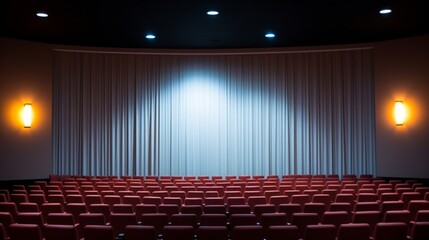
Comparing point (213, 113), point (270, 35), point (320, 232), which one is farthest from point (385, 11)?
point (320, 232)

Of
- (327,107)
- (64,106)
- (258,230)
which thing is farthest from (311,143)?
(258,230)

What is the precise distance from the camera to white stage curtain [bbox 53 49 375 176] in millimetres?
21375

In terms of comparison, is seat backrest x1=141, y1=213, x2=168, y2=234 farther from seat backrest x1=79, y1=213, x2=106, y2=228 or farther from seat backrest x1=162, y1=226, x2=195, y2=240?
seat backrest x1=162, y1=226, x2=195, y2=240

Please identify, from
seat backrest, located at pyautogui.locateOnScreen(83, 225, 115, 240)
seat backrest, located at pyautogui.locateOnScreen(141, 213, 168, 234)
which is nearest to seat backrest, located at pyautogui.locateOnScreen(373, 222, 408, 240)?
seat backrest, located at pyautogui.locateOnScreen(141, 213, 168, 234)

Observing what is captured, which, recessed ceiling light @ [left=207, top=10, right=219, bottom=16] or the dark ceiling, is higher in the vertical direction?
the dark ceiling

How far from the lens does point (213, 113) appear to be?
22.9 metres

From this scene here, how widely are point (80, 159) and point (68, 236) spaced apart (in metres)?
14.9

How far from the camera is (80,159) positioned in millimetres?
21641

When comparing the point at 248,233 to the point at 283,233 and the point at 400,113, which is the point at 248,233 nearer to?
the point at 283,233

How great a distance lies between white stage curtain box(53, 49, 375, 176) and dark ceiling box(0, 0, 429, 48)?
1.38 m

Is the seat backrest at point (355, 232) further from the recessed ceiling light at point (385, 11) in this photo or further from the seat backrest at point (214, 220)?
the recessed ceiling light at point (385, 11)

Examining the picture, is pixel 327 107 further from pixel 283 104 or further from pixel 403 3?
pixel 403 3

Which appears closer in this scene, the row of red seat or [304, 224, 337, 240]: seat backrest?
the row of red seat

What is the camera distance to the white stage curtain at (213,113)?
21375 millimetres
